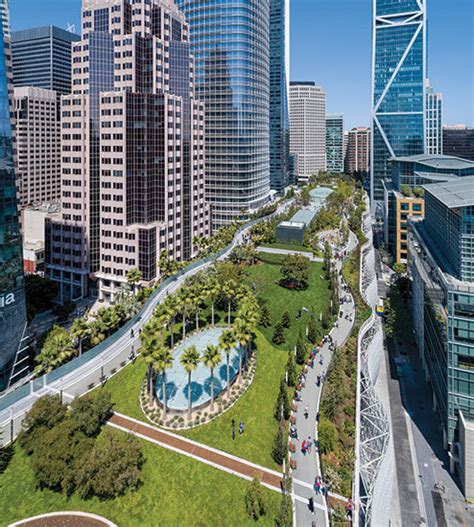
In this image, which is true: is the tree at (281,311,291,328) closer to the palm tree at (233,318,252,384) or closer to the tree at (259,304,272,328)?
the tree at (259,304,272,328)

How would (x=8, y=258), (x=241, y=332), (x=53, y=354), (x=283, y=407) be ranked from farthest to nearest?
(x=8, y=258), (x=53, y=354), (x=241, y=332), (x=283, y=407)

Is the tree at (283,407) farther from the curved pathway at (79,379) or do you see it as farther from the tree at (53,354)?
the tree at (53,354)

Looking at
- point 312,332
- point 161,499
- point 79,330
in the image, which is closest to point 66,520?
point 161,499

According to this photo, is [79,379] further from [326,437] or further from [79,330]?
[326,437]

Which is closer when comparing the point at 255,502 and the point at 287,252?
the point at 255,502

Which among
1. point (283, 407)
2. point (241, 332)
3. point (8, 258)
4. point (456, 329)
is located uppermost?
point (8, 258)

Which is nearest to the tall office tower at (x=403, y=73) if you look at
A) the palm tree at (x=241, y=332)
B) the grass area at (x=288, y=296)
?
the grass area at (x=288, y=296)

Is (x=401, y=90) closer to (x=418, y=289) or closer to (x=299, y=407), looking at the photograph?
(x=418, y=289)

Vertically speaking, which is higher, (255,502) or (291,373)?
(291,373)
